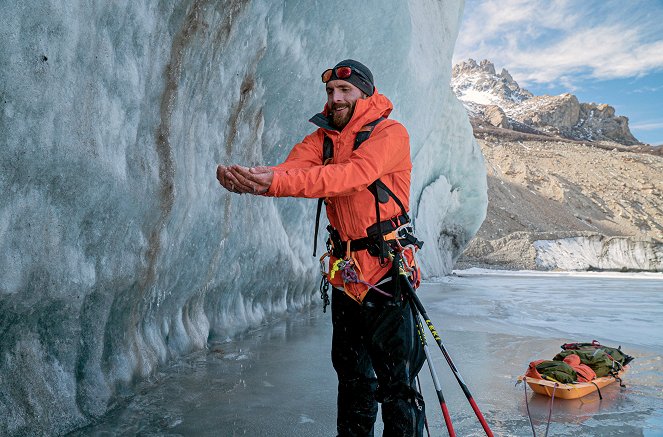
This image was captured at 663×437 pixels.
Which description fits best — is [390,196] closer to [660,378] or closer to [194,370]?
[194,370]

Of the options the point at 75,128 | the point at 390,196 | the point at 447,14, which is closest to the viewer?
the point at 390,196

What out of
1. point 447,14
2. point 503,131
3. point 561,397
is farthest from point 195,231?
point 503,131

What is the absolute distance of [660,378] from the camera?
3887mm

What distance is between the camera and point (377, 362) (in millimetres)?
2096

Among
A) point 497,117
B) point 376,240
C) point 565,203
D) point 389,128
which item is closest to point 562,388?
point 376,240

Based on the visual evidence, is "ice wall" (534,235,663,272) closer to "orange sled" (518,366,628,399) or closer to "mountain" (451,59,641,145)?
"orange sled" (518,366,628,399)

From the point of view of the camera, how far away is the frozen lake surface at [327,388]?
2762mm

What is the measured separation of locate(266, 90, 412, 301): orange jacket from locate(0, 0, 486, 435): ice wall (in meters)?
1.06

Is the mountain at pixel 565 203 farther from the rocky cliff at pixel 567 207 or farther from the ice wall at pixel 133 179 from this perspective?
the ice wall at pixel 133 179

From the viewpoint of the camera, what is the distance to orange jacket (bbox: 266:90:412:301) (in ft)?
6.14

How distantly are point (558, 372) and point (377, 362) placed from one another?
6.45 feet

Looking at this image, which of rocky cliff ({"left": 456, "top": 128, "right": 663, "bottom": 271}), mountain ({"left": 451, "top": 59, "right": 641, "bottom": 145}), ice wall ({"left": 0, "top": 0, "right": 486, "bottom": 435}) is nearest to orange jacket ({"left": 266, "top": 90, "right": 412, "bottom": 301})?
ice wall ({"left": 0, "top": 0, "right": 486, "bottom": 435})

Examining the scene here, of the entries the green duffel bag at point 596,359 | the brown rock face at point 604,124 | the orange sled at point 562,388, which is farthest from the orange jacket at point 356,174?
the brown rock face at point 604,124

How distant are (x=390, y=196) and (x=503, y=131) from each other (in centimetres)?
5429
